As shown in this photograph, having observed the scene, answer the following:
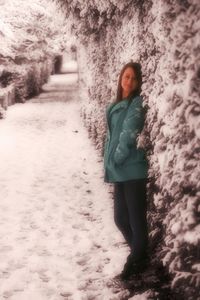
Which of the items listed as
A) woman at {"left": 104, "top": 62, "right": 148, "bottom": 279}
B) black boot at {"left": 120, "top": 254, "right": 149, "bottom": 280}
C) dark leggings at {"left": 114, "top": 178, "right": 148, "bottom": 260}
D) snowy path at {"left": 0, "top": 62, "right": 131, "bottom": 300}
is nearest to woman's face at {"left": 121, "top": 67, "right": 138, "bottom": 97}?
woman at {"left": 104, "top": 62, "right": 148, "bottom": 279}

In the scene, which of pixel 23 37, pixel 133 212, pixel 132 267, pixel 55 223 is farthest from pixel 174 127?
pixel 23 37

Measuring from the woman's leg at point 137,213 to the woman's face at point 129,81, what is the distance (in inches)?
35.9

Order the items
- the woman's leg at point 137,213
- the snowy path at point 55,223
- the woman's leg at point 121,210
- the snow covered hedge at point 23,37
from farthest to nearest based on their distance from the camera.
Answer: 1. the snow covered hedge at point 23,37
2. the snowy path at point 55,223
3. the woman's leg at point 121,210
4. the woman's leg at point 137,213

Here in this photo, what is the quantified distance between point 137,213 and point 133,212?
0.04 meters

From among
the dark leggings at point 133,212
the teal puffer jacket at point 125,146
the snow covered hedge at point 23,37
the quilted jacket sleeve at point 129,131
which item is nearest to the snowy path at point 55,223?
the dark leggings at point 133,212

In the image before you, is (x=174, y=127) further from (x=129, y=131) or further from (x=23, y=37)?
(x=23, y=37)

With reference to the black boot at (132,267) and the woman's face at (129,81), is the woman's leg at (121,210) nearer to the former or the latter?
the black boot at (132,267)

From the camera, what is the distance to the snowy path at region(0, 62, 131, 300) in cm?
457

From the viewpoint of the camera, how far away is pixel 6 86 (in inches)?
786

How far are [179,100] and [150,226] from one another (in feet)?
6.13

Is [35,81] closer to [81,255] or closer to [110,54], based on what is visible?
[110,54]

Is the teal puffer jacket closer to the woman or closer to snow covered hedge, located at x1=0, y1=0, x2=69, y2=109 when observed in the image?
the woman

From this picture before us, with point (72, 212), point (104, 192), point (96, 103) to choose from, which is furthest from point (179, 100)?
point (96, 103)

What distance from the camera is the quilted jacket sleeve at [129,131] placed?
13.6ft
